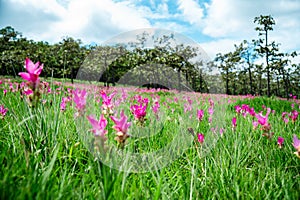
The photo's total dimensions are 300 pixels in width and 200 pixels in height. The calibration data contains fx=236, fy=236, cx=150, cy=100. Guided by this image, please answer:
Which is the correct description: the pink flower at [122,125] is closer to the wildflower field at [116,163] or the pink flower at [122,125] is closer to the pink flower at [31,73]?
the wildflower field at [116,163]

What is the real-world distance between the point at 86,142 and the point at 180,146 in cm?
78

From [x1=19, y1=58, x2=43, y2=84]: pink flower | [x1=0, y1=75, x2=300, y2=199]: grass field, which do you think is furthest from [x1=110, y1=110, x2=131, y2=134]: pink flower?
[x1=19, y1=58, x2=43, y2=84]: pink flower

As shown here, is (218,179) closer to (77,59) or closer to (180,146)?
(180,146)

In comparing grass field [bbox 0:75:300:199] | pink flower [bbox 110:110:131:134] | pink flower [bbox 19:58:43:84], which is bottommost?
grass field [bbox 0:75:300:199]

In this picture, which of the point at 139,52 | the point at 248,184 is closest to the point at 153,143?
the point at 248,184

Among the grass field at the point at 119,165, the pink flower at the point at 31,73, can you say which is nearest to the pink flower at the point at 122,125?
the grass field at the point at 119,165

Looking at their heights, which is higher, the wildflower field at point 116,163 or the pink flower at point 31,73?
the pink flower at point 31,73

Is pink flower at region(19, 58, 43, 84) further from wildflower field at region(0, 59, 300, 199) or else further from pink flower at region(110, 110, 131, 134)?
pink flower at region(110, 110, 131, 134)

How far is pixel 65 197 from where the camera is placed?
0.93 meters

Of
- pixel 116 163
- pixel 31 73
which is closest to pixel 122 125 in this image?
pixel 116 163

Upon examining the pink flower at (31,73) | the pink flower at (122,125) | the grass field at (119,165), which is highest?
the pink flower at (31,73)

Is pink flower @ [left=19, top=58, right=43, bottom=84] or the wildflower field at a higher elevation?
pink flower @ [left=19, top=58, right=43, bottom=84]

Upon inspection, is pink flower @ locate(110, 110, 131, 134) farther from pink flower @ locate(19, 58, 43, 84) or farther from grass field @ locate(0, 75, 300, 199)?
pink flower @ locate(19, 58, 43, 84)

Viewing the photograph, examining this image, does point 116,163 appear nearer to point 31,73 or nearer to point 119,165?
point 119,165
